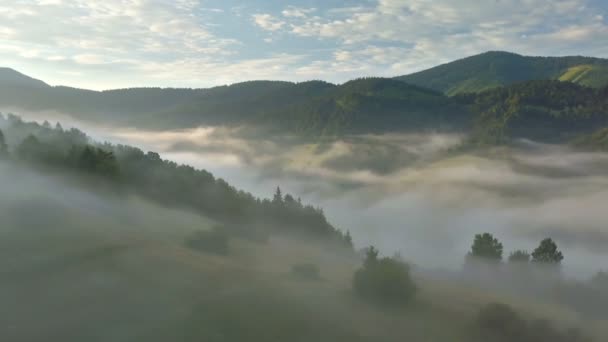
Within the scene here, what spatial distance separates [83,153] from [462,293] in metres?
64.8

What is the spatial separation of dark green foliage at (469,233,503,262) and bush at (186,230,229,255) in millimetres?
56602

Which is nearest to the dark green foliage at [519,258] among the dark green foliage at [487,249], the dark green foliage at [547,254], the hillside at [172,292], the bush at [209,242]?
the dark green foliage at [547,254]

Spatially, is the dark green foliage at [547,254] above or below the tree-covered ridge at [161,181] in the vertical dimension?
below

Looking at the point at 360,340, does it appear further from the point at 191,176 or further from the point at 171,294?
the point at 191,176

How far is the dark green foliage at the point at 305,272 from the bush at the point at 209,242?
35.8ft

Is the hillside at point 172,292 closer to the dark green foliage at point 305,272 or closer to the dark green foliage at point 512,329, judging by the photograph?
the dark green foliage at point 512,329

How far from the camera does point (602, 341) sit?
49.2m

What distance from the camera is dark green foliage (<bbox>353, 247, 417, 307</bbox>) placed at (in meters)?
49.8

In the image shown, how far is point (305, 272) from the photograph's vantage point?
179 ft

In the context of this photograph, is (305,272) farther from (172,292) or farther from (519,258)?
(519,258)

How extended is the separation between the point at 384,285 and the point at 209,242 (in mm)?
23914

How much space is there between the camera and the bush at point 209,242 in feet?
198

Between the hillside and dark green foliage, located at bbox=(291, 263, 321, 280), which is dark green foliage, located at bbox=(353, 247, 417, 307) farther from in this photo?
dark green foliage, located at bbox=(291, 263, 321, 280)

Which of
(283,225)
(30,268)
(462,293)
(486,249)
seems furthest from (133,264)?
(486,249)
